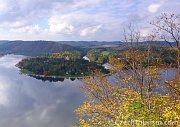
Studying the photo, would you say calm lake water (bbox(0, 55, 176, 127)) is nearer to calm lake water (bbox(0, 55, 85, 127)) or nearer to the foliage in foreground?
calm lake water (bbox(0, 55, 85, 127))

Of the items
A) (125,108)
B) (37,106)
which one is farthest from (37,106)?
(125,108)

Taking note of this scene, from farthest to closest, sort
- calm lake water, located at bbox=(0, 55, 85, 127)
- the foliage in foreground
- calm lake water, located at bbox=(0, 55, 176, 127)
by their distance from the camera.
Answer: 1. calm lake water, located at bbox=(0, 55, 85, 127)
2. calm lake water, located at bbox=(0, 55, 176, 127)
3. the foliage in foreground

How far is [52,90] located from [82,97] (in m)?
21.1

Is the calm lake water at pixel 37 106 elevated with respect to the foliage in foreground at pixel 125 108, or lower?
lower

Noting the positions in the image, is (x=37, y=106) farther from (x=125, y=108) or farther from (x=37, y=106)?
(x=125, y=108)

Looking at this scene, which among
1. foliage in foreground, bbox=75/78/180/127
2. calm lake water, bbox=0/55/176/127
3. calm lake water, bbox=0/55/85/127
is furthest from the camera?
calm lake water, bbox=0/55/85/127

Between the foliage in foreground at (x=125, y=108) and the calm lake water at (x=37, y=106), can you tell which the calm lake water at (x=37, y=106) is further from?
the foliage in foreground at (x=125, y=108)

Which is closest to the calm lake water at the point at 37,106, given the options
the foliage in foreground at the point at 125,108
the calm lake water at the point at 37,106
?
the calm lake water at the point at 37,106

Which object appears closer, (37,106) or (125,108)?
(125,108)

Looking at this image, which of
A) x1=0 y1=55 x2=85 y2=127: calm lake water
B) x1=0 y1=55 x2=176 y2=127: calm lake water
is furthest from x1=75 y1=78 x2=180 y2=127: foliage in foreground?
x1=0 y1=55 x2=85 y2=127: calm lake water

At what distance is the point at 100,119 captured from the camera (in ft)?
61.9

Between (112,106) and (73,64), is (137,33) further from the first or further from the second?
(73,64)

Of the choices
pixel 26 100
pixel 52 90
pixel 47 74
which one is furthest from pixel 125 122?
pixel 47 74

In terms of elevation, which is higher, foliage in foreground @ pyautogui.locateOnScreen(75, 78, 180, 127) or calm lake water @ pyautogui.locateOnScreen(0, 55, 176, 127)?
foliage in foreground @ pyautogui.locateOnScreen(75, 78, 180, 127)
